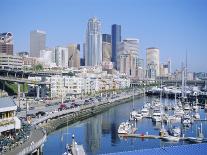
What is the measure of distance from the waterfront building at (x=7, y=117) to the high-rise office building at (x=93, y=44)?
154558 mm

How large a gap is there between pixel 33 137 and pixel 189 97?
5112cm

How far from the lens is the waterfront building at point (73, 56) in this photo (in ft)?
532

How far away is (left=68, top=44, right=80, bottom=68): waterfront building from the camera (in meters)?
162

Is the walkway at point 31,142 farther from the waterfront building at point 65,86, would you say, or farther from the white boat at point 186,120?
the waterfront building at point 65,86

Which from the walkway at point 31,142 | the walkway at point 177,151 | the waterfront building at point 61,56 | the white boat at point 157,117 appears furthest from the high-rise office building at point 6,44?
the walkway at point 177,151

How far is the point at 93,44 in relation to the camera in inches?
7219

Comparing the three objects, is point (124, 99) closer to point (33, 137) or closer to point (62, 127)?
point (62, 127)

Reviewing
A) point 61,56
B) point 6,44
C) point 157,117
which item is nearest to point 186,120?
point 157,117

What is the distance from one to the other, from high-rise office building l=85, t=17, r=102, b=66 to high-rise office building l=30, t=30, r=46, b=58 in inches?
753

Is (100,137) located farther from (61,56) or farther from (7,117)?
(61,56)

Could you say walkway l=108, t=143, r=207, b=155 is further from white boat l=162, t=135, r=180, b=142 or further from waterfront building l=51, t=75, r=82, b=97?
waterfront building l=51, t=75, r=82, b=97

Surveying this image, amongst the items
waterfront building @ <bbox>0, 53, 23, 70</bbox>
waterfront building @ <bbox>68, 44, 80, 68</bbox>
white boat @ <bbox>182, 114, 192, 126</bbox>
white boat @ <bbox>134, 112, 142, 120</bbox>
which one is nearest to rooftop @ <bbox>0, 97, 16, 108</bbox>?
white boat @ <bbox>182, 114, 192, 126</bbox>

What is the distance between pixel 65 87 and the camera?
67875 millimetres

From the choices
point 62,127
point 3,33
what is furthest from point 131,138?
point 3,33
